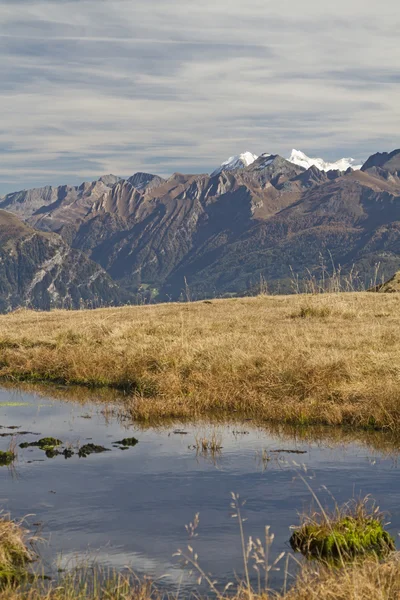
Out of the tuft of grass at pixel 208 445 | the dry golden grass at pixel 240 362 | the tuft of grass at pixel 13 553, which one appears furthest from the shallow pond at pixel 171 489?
the dry golden grass at pixel 240 362

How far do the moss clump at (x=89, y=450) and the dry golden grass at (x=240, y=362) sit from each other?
3840mm

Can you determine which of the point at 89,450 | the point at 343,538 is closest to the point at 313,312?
the point at 89,450

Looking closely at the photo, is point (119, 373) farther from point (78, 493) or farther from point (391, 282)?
point (391, 282)

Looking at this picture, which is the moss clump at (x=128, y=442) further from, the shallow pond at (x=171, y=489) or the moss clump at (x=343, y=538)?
the moss clump at (x=343, y=538)

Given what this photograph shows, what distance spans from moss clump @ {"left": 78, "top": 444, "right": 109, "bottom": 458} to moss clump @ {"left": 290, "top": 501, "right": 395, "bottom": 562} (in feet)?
26.4

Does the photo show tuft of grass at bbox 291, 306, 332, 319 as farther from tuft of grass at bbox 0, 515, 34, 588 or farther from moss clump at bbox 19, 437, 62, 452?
tuft of grass at bbox 0, 515, 34, 588

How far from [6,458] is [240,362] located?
10.4m

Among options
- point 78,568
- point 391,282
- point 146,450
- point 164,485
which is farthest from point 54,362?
point 391,282

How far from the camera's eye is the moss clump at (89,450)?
18984 mm

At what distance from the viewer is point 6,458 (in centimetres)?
1842

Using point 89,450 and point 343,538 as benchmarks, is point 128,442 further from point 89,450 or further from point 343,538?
point 343,538

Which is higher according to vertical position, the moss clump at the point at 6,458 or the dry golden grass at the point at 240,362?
the dry golden grass at the point at 240,362

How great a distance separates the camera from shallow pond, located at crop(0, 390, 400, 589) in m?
12.0

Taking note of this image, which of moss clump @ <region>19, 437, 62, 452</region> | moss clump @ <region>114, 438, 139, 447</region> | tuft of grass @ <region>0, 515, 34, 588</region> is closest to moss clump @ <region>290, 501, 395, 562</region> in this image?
tuft of grass @ <region>0, 515, 34, 588</region>
